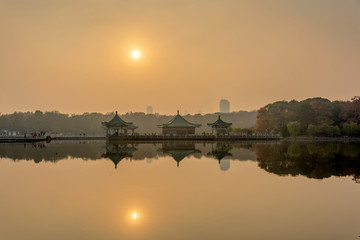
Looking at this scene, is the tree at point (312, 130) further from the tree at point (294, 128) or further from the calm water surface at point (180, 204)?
the calm water surface at point (180, 204)

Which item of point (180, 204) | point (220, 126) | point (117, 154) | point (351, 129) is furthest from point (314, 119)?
point (180, 204)

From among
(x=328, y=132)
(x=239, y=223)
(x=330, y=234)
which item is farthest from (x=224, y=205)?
(x=328, y=132)

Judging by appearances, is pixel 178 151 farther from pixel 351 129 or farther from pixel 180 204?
pixel 351 129

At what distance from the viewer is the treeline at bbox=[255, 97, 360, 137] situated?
71.8 metres

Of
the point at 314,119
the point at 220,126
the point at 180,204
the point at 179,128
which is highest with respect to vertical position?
the point at 314,119

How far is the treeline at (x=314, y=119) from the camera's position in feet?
236

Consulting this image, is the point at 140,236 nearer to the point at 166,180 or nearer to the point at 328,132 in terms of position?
the point at 166,180

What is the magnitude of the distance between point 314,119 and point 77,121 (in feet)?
256

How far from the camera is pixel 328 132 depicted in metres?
71.9

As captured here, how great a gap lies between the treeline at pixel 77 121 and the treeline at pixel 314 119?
160 ft

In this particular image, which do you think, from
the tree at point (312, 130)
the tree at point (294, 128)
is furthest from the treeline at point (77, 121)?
the tree at point (312, 130)

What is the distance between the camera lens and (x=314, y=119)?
75.4 meters

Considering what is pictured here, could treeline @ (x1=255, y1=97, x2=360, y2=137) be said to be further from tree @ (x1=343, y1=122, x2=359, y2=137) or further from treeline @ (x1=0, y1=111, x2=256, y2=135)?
treeline @ (x1=0, y1=111, x2=256, y2=135)

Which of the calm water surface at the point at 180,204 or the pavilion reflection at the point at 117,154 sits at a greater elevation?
the pavilion reflection at the point at 117,154
